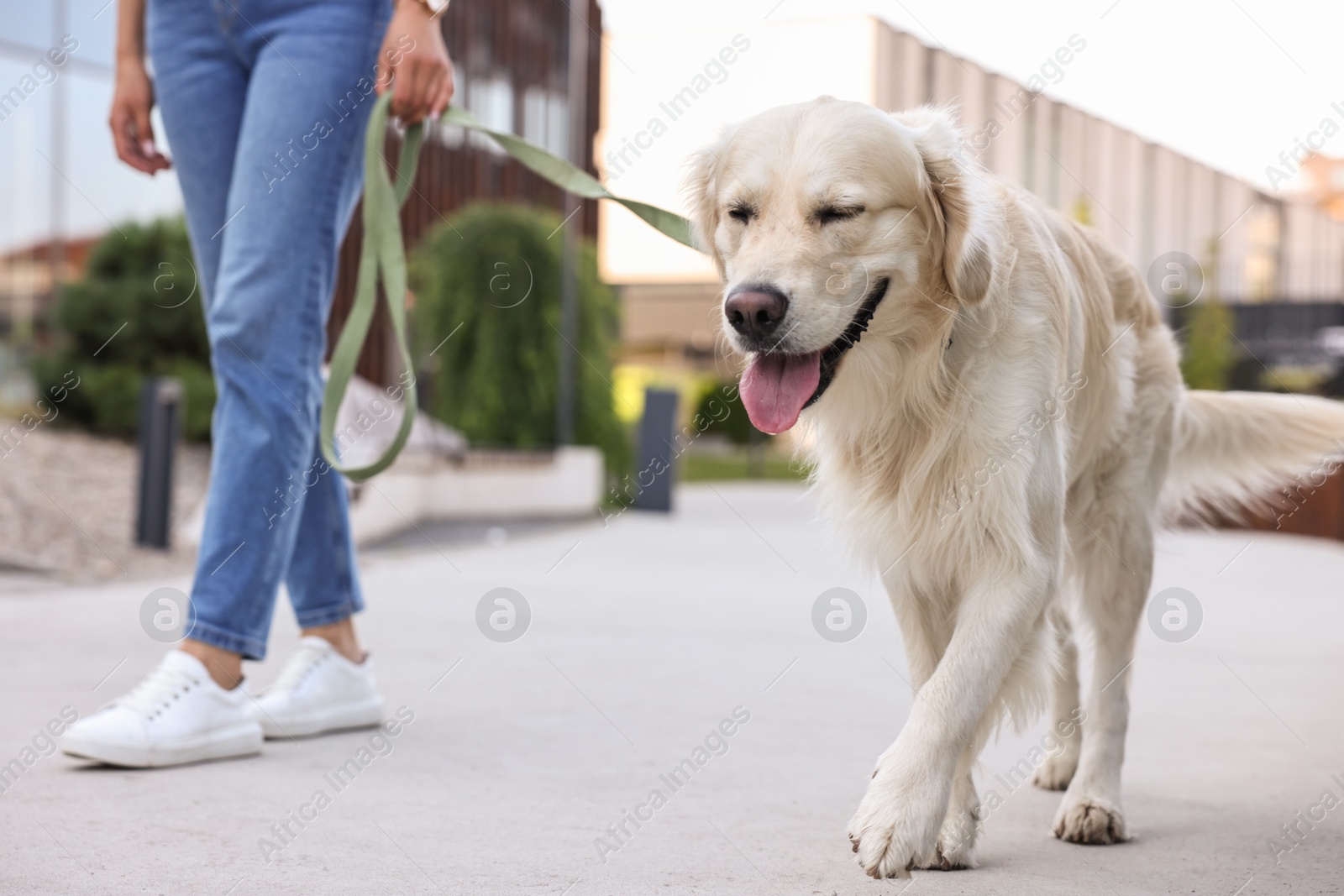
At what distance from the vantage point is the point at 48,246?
455 inches

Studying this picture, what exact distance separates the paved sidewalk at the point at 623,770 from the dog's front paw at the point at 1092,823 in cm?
A: 5

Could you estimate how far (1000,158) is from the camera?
41.9 ft

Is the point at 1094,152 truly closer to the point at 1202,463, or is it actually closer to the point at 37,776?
the point at 1202,463

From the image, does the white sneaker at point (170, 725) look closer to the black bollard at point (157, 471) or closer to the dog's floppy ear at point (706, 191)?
the dog's floppy ear at point (706, 191)

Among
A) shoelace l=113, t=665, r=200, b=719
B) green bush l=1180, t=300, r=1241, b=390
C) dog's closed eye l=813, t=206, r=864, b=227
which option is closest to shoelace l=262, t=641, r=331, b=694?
shoelace l=113, t=665, r=200, b=719

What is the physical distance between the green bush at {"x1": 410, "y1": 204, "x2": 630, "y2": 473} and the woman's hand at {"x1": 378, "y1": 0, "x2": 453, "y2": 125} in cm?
753

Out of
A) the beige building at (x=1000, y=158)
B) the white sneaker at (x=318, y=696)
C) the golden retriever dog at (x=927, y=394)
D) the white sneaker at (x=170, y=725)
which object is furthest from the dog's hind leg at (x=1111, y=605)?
the beige building at (x=1000, y=158)

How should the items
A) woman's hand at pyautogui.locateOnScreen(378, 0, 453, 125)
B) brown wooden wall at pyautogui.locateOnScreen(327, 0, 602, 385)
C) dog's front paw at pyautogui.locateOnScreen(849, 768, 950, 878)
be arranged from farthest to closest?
brown wooden wall at pyautogui.locateOnScreen(327, 0, 602, 385), woman's hand at pyautogui.locateOnScreen(378, 0, 453, 125), dog's front paw at pyautogui.locateOnScreen(849, 768, 950, 878)

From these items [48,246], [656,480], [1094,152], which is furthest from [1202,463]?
[1094,152]

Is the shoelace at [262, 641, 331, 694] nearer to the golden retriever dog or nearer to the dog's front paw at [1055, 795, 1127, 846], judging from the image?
the golden retriever dog

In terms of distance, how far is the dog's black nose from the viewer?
208cm

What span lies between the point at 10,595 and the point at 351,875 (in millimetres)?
3594

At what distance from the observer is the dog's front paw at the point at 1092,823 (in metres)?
2.27

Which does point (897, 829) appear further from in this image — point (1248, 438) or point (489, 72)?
point (489, 72)
